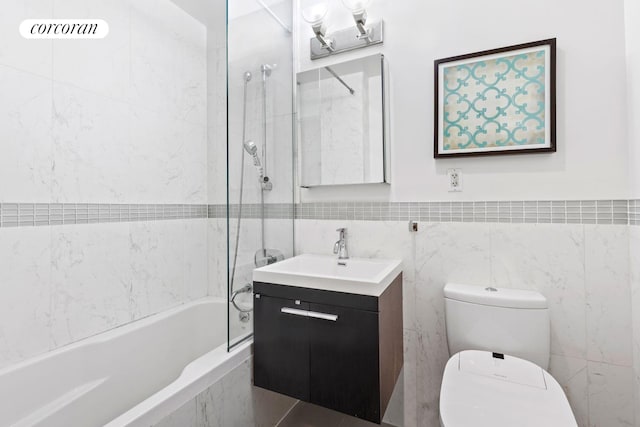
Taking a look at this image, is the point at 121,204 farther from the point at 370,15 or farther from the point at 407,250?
the point at 370,15

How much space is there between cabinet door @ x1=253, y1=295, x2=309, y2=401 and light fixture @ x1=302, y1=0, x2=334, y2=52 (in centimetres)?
141

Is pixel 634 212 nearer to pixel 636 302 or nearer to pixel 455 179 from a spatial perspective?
pixel 636 302

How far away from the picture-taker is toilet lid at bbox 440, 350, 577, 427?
0.95 metres

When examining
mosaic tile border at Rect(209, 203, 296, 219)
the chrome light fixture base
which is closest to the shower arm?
the chrome light fixture base

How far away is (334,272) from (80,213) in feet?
4.21

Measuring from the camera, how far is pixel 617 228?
130 cm

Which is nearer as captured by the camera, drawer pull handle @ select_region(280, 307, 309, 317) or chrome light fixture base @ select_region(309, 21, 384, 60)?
drawer pull handle @ select_region(280, 307, 309, 317)

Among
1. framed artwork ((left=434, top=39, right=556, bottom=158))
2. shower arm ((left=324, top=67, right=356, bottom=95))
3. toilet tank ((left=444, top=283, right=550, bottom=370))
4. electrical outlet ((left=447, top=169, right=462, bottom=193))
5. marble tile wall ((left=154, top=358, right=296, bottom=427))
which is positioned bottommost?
marble tile wall ((left=154, top=358, right=296, bottom=427))

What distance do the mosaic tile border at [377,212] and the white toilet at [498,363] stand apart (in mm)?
349

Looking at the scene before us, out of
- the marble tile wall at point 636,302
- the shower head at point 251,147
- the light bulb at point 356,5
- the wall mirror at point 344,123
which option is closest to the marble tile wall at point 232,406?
the shower head at point 251,147

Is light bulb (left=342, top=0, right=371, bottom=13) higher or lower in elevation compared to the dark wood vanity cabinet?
higher

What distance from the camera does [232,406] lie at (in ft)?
4.51

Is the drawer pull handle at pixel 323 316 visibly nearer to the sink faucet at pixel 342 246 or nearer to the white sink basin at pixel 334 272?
the white sink basin at pixel 334 272

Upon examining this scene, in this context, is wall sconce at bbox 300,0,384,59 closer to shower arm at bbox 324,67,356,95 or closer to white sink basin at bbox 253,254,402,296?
shower arm at bbox 324,67,356,95
